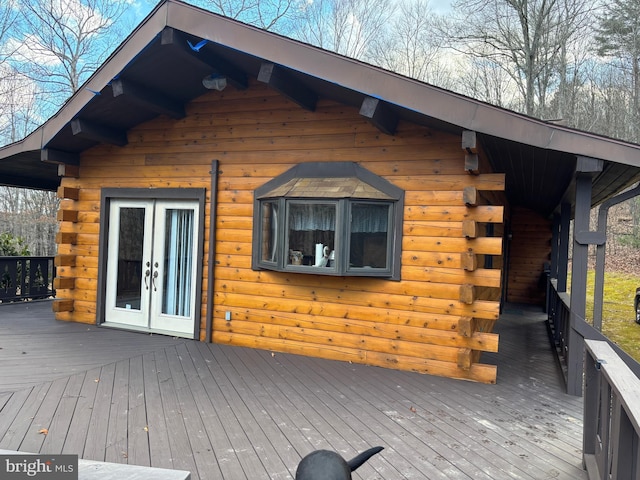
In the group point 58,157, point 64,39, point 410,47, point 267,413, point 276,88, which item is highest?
point 410,47

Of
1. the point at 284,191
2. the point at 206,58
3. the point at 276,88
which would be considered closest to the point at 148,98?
the point at 206,58

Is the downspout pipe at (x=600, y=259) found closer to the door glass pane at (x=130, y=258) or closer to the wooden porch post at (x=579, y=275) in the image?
the wooden porch post at (x=579, y=275)

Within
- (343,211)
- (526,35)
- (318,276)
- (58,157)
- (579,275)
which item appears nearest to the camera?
(579,275)

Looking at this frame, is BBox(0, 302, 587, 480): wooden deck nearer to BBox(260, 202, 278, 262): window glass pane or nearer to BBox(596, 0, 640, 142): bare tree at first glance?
BBox(260, 202, 278, 262): window glass pane

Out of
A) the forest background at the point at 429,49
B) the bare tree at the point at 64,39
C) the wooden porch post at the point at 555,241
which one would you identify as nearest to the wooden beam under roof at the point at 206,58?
the wooden porch post at the point at 555,241

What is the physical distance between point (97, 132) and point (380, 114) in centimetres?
345

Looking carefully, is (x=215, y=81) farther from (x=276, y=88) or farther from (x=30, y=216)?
(x=30, y=216)

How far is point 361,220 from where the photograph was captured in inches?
171

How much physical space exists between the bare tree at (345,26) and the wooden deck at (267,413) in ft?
46.4

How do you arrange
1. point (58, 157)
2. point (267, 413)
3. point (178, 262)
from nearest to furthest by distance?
point (267, 413)
point (178, 262)
point (58, 157)

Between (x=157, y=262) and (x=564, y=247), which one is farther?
(x=564, y=247)

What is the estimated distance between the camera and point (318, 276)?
184 inches

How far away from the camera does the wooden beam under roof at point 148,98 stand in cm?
455

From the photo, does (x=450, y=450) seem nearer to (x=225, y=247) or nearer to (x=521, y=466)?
(x=521, y=466)
